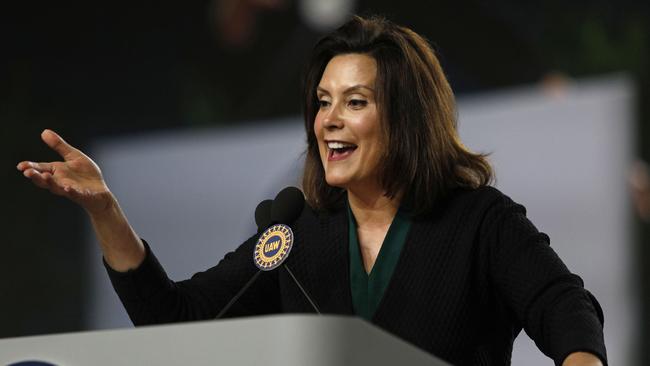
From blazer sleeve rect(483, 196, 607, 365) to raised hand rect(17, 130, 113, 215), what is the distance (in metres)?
0.68

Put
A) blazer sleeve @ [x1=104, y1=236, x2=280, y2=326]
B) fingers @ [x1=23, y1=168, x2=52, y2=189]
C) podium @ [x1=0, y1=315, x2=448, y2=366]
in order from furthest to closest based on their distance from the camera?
blazer sleeve @ [x1=104, y1=236, x2=280, y2=326] → fingers @ [x1=23, y1=168, x2=52, y2=189] → podium @ [x1=0, y1=315, x2=448, y2=366]

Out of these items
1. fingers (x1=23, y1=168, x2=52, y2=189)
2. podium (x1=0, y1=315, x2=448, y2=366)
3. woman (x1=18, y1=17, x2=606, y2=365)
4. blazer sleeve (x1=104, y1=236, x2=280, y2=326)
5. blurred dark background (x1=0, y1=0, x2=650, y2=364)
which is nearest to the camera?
podium (x1=0, y1=315, x2=448, y2=366)

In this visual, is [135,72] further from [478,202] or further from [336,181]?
[478,202]

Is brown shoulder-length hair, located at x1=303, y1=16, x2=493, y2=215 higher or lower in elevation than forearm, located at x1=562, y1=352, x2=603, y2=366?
higher

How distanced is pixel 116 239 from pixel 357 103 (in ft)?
1.64

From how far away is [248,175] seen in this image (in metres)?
3.97

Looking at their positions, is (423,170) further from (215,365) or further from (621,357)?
(621,357)

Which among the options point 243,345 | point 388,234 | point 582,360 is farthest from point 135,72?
point 243,345

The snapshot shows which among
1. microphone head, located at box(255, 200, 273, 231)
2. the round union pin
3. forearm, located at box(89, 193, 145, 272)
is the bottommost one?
forearm, located at box(89, 193, 145, 272)

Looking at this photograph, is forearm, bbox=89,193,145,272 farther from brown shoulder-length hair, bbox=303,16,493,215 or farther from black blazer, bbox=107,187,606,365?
brown shoulder-length hair, bbox=303,16,493,215

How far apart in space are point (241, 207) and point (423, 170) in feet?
6.22

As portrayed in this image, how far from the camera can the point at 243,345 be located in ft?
4.31

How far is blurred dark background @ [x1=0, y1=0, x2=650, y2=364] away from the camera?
3.81 meters

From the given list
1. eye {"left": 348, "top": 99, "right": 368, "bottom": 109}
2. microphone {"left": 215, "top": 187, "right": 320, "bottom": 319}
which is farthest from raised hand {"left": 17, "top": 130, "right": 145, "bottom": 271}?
eye {"left": 348, "top": 99, "right": 368, "bottom": 109}
